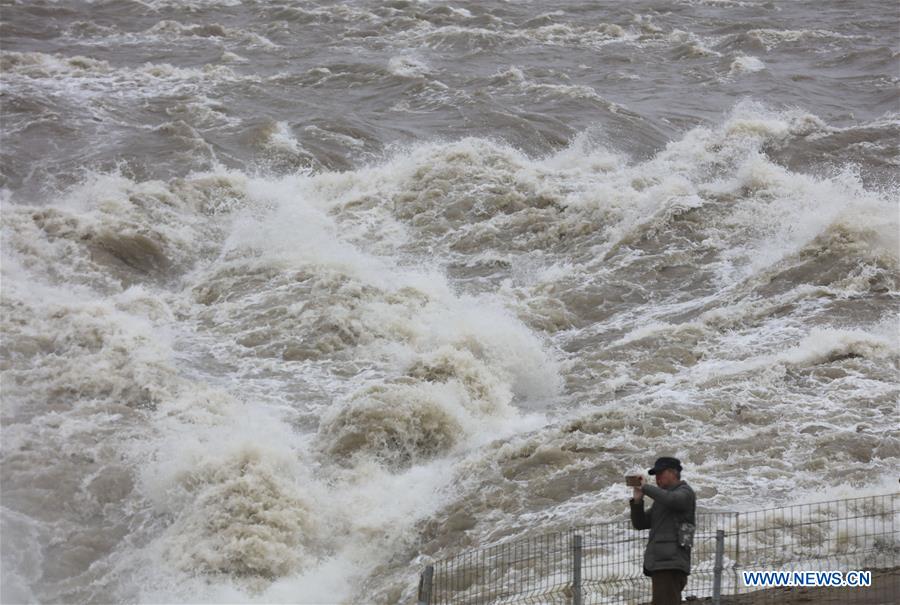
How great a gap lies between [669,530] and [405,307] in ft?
28.3

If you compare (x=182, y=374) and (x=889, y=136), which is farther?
(x=889, y=136)

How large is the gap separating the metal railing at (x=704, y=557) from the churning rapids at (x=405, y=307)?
447 millimetres

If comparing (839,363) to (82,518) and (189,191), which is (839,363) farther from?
(189,191)

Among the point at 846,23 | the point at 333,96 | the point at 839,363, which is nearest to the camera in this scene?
the point at 839,363

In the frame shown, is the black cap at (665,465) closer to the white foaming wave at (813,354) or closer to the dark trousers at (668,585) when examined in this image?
the dark trousers at (668,585)

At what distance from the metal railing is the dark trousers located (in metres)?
1.03

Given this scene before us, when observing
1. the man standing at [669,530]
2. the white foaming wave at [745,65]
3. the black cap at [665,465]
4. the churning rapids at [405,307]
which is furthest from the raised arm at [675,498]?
the white foaming wave at [745,65]

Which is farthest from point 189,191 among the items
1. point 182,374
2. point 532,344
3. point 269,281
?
point 532,344

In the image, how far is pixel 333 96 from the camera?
1001 inches

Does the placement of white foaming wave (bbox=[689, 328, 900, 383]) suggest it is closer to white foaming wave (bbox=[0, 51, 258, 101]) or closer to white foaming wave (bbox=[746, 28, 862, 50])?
white foaming wave (bbox=[0, 51, 258, 101])

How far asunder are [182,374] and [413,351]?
9.26 ft

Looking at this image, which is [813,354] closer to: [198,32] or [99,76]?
[99,76]

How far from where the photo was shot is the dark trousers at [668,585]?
6609 mm

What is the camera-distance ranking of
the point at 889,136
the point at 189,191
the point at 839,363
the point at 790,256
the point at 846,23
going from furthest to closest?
the point at 846,23
the point at 889,136
the point at 189,191
the point at 790,256
the point at 839,363
